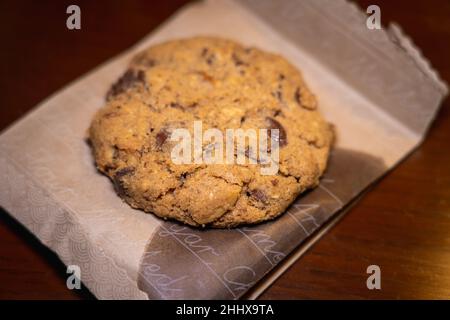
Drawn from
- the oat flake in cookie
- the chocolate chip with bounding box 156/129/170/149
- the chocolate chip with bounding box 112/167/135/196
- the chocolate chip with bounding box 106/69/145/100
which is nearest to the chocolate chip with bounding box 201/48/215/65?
the oat flake in cookie

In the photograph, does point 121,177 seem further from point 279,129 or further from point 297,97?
point 297,97

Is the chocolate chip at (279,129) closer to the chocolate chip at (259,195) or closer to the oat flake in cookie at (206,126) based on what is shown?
the oat flake in cookie at (206,126)

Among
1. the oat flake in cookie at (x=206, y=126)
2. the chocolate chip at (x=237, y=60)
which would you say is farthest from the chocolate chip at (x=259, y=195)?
the chocolate chip at (x=237, y=60)

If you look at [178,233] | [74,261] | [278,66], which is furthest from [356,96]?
[74,261]

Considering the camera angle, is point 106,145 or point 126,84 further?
point 126,84

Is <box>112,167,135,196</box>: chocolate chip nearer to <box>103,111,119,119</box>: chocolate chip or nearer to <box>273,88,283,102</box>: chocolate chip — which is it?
<box>103,111,119,119</box>: chocolate chip

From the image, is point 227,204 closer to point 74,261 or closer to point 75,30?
point 74,261

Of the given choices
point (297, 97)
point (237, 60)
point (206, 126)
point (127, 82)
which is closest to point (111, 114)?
point (127, 82)
